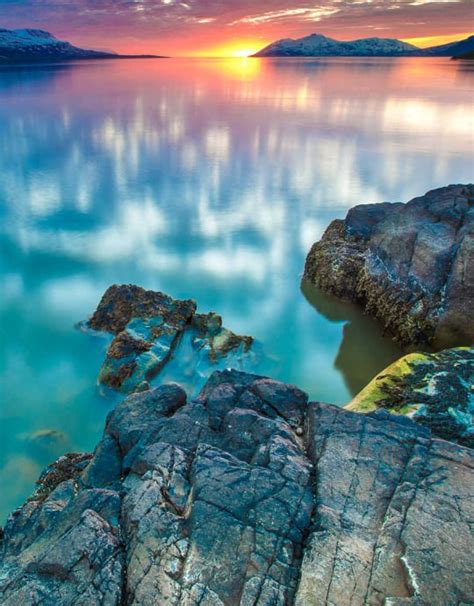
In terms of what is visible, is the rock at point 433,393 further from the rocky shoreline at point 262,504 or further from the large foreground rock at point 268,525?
the large foreground rock at point 268,525

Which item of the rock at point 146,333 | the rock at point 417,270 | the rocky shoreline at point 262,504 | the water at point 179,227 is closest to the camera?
the rocky shoreline at point 262,504

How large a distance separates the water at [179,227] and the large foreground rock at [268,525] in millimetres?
3499

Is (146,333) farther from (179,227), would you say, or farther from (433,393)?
(179,227)

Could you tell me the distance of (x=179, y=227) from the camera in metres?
17.9

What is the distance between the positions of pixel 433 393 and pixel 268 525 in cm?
440

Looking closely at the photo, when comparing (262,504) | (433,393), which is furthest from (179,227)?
(262,504)

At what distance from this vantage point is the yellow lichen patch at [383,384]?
7.54 metres

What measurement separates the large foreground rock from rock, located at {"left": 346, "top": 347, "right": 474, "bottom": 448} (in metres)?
1.44

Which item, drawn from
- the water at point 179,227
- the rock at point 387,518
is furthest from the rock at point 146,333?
the rock at point 387,518

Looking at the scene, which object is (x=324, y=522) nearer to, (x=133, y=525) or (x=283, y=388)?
(x=133, y=525)

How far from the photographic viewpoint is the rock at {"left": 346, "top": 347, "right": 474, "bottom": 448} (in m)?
6.54

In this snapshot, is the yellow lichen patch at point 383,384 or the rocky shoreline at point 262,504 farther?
the yellow lichen patch at point 383,384

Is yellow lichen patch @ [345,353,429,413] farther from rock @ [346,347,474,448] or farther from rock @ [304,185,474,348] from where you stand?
rock @ [304,185,474,348]

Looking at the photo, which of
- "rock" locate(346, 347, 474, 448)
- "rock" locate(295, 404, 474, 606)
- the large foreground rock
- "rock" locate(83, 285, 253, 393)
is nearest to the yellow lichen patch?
"rock" locate(346, 347, 474, 448)
